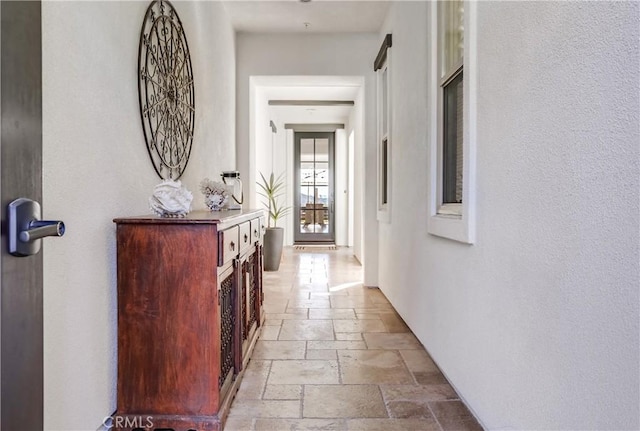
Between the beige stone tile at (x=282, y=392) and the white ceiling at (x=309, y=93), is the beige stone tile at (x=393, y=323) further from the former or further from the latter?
the white ceiling at (x=309, y=93)

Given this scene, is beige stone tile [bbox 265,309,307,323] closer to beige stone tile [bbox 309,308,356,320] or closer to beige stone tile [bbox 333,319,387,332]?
beige stone tile [bbox 309,308,356,320]

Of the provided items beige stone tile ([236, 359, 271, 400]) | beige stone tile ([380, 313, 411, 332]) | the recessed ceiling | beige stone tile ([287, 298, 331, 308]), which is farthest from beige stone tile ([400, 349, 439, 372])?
the recessed ceiling

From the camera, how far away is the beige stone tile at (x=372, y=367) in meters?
2.29

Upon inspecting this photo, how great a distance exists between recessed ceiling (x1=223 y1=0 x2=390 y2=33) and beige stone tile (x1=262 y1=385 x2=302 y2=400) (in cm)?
335

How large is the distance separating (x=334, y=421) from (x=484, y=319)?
78cm

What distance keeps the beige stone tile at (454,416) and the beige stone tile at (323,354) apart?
75 cm

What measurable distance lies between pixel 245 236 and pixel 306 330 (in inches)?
43.8

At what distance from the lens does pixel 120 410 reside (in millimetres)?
1699

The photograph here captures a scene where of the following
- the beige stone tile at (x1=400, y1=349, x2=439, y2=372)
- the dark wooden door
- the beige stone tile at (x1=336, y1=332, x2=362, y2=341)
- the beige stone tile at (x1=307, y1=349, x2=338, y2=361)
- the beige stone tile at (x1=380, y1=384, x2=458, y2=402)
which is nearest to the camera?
the dark wooden door

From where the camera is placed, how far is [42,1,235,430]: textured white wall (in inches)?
53.4

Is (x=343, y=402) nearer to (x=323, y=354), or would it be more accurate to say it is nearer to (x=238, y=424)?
(x=238, y=424)

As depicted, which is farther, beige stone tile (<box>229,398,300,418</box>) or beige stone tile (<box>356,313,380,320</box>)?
beige stone tile (<box>356,313,380,320</box>)

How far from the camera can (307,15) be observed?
13.9 feet

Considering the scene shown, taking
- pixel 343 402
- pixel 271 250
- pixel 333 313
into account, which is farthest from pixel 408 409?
pixel 271 250
